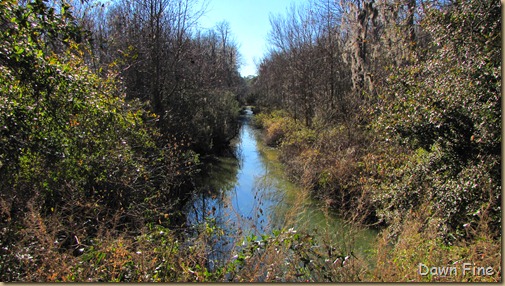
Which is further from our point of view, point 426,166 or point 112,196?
point 112,196

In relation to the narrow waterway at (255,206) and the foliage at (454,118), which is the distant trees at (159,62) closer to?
the narrow waterway at (255,206)

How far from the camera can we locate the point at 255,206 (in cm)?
744

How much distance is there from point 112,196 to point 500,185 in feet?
19.6

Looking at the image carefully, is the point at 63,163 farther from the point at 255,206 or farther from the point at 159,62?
the point at 159,62

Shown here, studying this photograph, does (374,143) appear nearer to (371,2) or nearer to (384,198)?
(384,198)

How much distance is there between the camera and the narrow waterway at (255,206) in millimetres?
4711

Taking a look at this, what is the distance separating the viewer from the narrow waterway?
4.71 meters

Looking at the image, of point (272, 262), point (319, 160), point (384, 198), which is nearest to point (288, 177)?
point (319, 160)

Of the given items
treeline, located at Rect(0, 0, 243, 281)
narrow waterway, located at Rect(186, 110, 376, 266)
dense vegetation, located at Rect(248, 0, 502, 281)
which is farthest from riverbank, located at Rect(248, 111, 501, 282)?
treeline, located at Rect(0, 0, 243, 281)

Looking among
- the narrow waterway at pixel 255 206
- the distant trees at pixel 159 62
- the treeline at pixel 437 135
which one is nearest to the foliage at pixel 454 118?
the treeline at pixel 437 135

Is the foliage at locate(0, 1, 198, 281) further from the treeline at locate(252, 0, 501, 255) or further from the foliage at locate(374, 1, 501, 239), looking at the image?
the foliage at locate(374, 1, 501, 239)

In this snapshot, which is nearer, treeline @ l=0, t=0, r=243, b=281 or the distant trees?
treeline @ l=0, t=0, r=243, b=281

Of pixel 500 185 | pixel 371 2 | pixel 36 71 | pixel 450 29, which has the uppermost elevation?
pixel 371 2

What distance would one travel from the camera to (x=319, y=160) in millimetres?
10086
